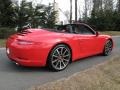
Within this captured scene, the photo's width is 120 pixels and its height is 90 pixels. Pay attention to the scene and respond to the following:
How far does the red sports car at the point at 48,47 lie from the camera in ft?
25.5

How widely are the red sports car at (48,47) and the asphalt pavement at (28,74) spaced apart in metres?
0.22

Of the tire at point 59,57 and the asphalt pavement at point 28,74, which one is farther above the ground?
the tire at point 59,57

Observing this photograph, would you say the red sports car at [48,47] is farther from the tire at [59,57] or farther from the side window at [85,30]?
the side window at [85,30]

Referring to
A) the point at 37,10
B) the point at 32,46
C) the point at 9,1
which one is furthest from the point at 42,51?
the point at 37,10

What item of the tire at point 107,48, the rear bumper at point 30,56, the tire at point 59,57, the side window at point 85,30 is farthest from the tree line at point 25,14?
the rear bumper at point 30,56

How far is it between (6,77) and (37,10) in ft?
60.4

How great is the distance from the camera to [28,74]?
779 centimetres

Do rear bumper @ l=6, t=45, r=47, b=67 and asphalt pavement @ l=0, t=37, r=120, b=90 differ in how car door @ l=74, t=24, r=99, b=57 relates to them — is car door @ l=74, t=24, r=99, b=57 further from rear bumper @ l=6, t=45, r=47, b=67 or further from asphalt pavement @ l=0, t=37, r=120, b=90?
rear bumper @ l=6, t=45, r=47, b=67

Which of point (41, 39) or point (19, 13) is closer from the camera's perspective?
point (41, 39)

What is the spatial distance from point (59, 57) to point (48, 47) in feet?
1.64

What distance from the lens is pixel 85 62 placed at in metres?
9.38

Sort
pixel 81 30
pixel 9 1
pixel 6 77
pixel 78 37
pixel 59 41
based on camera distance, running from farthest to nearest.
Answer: pixel 9 1, pixel 81 30, pixel 78 37, pixel 59 41, pixel 6 77

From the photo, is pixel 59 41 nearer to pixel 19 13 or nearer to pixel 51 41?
pixel 51 41

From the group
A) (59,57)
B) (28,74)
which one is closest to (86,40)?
(59,57)
